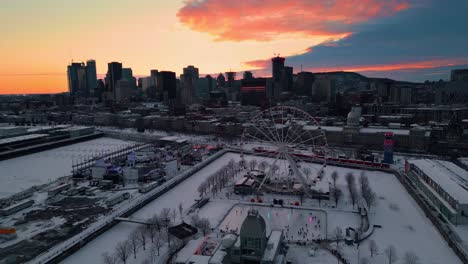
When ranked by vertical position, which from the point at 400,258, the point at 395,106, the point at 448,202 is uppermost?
→ the point at 395,106

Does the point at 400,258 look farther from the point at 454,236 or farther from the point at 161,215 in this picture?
the point at 161,215

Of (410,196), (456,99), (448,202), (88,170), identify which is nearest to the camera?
(448,202)

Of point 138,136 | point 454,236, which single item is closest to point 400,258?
point 454,236

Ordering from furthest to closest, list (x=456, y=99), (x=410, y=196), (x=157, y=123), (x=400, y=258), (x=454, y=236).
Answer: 1. (x=456, y=99)
2. (x=157, y=123)
3. (x=410, y=196)
4. (x=454, y=236)
5. (x=400, y=258)

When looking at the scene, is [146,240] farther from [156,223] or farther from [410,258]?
[410,258]

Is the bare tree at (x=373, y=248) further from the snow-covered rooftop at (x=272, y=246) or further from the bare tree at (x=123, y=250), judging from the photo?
the bare tree at (x=123, y=250)

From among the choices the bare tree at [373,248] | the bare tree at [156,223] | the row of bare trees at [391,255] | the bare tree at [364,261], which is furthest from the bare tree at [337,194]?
the bare tree at [156,223]
